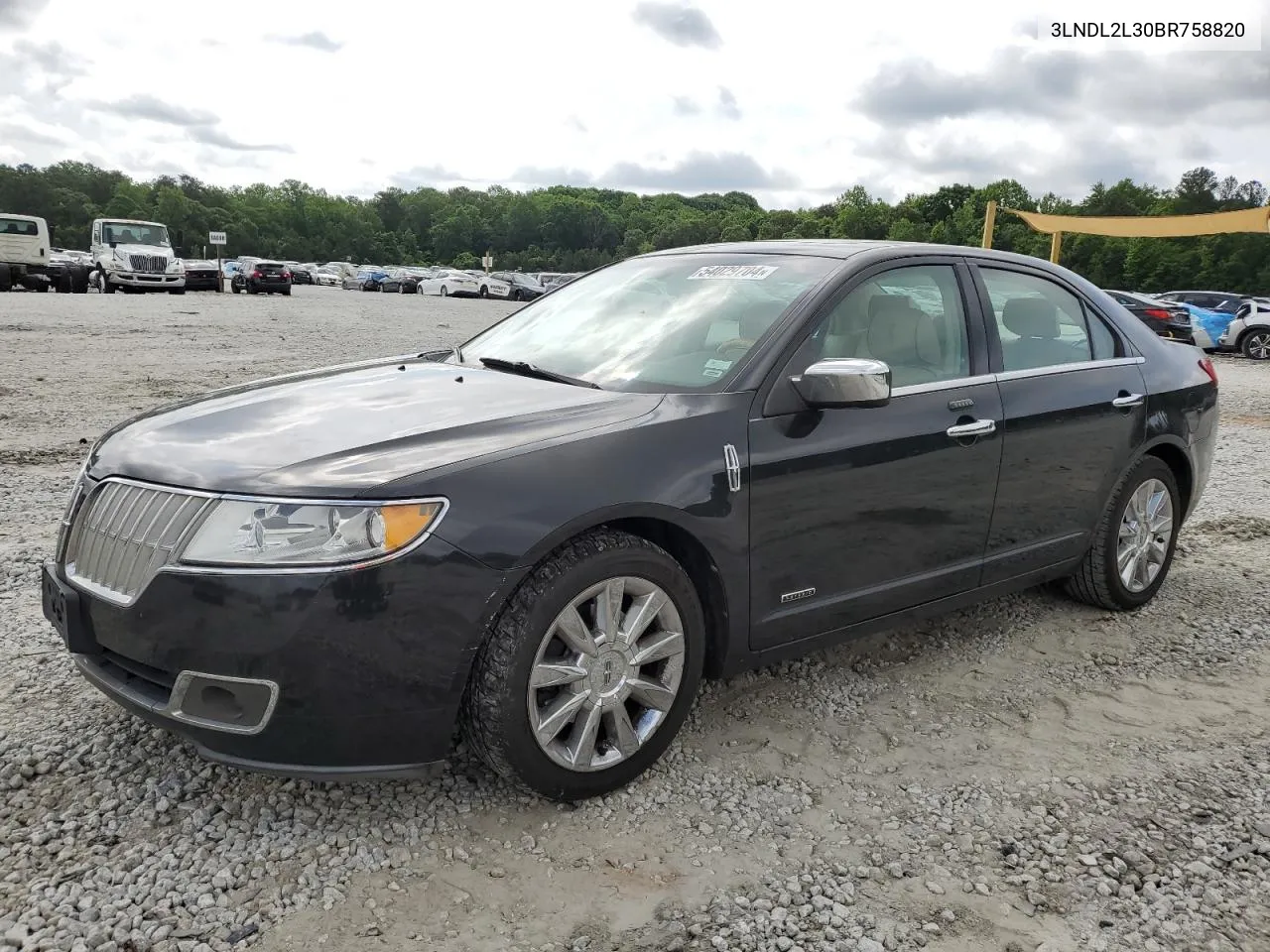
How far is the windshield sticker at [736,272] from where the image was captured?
12.1 ft

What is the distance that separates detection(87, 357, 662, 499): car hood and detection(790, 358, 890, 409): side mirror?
476 millimetres

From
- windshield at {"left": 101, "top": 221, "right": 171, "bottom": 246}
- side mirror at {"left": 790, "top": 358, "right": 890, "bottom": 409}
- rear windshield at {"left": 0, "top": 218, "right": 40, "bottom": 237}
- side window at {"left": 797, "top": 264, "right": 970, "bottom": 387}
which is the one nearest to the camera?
side mirror at {"left": 790, "top": 358, "right": 890, "bottom": 409}

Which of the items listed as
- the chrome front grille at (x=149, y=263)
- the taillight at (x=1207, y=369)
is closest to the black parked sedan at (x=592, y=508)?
the taillight at (x=1207, y=369)

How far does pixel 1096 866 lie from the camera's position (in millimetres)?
2676

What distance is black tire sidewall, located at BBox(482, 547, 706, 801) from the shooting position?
2652mm

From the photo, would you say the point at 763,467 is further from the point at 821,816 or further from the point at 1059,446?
the point at 1059,446

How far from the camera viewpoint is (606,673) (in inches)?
112

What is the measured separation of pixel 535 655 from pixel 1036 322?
2.70 metres

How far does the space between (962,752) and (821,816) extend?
68 cm

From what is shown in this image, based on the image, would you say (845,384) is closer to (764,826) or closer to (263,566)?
(764,826)

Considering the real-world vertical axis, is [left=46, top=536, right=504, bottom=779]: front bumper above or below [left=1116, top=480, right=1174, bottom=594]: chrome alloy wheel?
above

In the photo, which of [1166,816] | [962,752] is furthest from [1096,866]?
[962,752]

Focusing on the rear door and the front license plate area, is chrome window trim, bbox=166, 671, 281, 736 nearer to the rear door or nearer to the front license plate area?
the front license plate area

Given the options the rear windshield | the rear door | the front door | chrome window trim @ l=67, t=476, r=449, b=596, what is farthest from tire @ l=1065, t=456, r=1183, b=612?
the rear windshield
